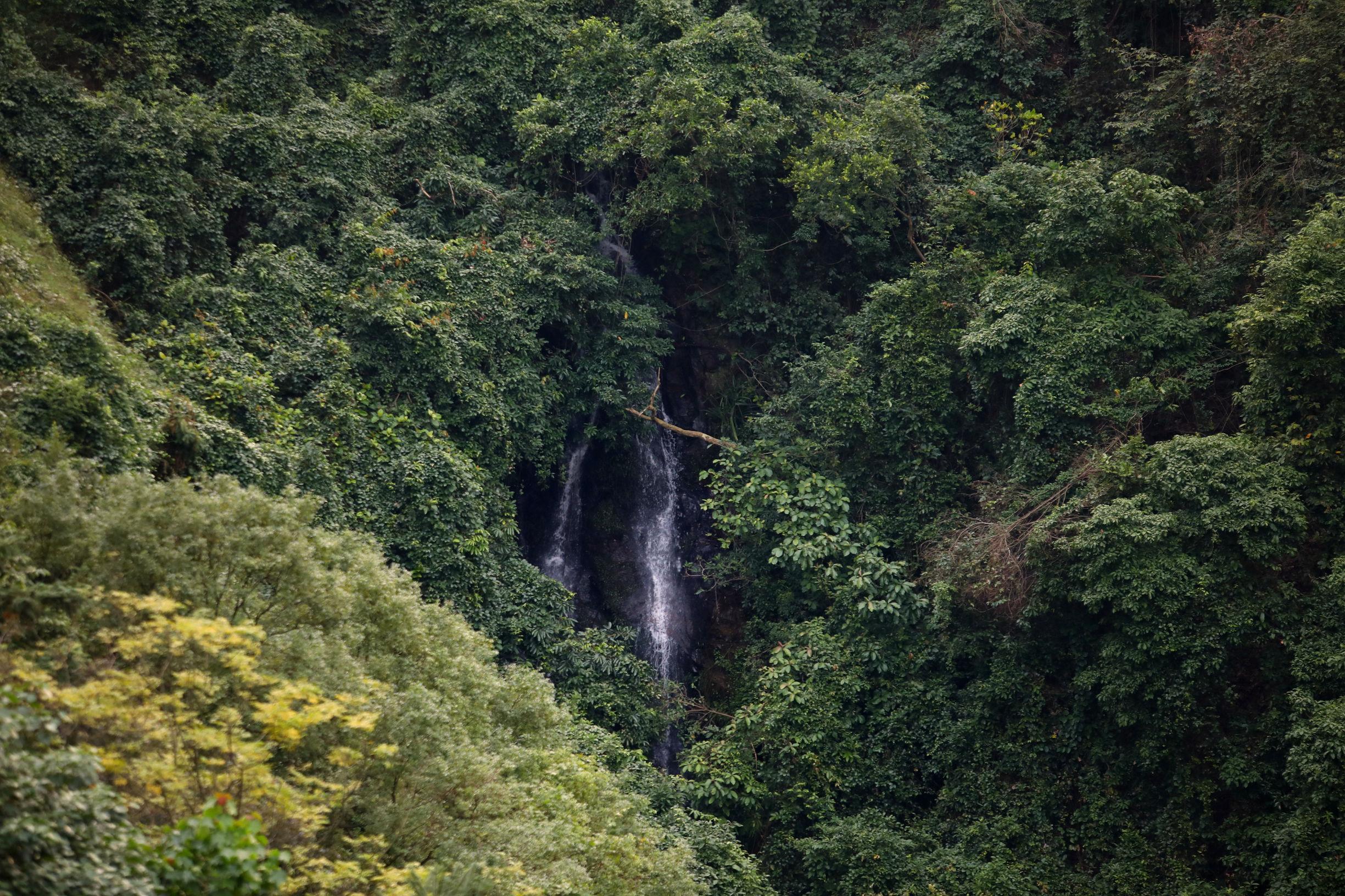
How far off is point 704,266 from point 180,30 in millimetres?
10422

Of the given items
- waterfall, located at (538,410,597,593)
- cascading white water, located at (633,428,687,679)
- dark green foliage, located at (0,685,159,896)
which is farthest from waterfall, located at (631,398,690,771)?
dark green foliage, located at (0,685,159,896)

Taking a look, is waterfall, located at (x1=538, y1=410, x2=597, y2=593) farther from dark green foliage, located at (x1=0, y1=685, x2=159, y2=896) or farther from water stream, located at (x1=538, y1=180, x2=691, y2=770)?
dark green foliage, located at (x1=0, y1=685, x2=159, y2=896)

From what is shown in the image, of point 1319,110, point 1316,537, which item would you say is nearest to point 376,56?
point 1319,110

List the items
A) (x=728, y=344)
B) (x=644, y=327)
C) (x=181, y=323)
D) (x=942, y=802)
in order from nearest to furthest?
(x=181, y=323)
(x=942, y=802)
(x=644, y=327)
(x=728, y=344)

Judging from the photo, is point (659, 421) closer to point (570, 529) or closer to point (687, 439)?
point (687, 439)

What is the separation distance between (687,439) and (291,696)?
1377cm

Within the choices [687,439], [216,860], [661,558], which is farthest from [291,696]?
[687,439]

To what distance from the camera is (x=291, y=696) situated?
7.04m

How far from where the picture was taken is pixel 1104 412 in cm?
1395

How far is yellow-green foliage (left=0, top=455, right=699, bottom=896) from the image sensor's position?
6434 millimetres

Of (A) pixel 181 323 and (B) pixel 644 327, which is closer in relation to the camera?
(A) pixel 181 323

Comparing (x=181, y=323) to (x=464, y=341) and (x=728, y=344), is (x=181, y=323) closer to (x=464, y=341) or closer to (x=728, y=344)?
(x=464, y=341)

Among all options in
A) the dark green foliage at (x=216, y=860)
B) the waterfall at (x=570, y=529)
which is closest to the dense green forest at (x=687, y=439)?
the dark green foliage at (x=216, y=860)

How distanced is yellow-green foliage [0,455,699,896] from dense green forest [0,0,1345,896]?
47mm
